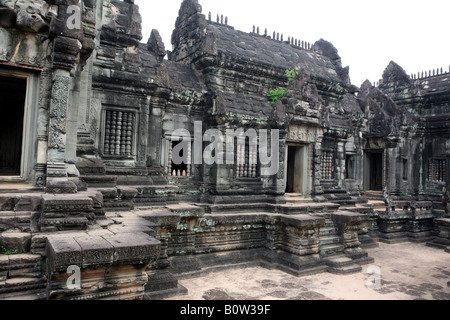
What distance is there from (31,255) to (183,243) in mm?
4001

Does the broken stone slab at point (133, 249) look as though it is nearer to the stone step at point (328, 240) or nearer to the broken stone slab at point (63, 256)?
the broken stone slab at point (63, 256)

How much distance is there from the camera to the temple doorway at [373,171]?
16172mm

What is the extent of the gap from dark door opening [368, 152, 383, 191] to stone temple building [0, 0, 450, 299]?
0.86 m

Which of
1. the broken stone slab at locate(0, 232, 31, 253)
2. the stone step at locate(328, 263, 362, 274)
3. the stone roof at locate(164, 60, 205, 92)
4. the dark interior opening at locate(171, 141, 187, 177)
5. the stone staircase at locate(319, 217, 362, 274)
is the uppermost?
the stone roof at locate(164, 60, 205, 92)

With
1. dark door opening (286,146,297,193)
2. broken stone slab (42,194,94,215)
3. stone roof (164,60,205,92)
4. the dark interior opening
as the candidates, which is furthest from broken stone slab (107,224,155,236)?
dark door opening (286,146,297,193)

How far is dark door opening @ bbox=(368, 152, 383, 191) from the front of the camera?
53.2 feet

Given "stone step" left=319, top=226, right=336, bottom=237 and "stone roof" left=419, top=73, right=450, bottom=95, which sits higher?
"stone roof" left=419, top=73, right=450, bottom=95

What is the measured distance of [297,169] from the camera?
436 inches

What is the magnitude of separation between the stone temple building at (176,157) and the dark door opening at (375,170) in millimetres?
861

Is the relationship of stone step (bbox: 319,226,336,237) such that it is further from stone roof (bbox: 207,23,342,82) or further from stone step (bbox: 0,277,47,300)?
stone step (bbox: 0,277,47,300)

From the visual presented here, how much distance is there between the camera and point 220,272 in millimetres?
8344

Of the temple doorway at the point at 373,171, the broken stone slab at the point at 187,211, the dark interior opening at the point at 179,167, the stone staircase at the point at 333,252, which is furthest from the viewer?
the temple doorway at the point at 373,171

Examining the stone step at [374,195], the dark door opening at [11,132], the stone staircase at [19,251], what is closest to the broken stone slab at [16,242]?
the stone staircase at [19,251]
